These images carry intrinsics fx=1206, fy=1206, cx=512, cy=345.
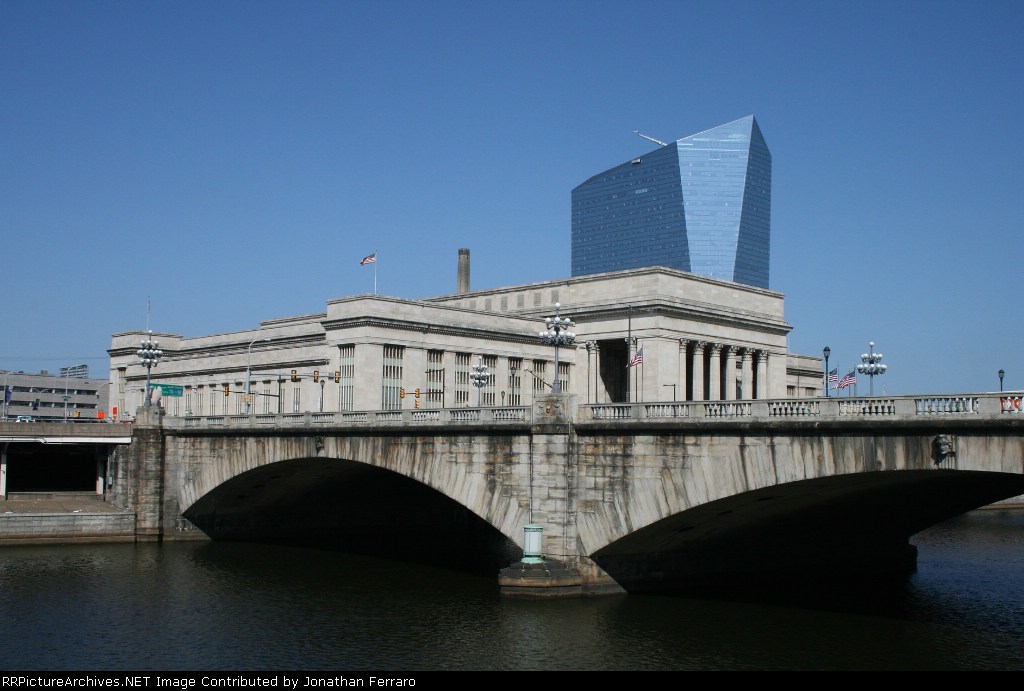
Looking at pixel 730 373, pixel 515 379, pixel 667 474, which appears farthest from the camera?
pixel 730 373

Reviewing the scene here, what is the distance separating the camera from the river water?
1533 inches

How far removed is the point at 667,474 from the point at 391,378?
212 feet

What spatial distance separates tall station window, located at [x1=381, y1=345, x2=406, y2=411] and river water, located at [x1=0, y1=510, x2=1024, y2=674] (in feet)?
A: 152

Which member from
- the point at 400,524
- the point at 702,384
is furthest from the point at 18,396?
the point at 400,524

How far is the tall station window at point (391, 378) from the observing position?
108 metres

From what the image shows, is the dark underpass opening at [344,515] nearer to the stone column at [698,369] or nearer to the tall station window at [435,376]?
the tall station window at [435,376]

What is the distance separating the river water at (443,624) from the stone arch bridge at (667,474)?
→ 256 cm

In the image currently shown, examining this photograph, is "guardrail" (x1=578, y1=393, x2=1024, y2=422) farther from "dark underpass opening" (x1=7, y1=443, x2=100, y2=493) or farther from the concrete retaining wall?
"dark underpass opening" (x1=7, y1=443, x2=100, y2=493)

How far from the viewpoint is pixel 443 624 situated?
45.2 meters

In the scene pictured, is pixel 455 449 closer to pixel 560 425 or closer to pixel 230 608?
pixel 560 425

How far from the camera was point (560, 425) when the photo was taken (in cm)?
4934

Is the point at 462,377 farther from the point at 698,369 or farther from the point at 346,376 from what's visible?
the point at 698,369

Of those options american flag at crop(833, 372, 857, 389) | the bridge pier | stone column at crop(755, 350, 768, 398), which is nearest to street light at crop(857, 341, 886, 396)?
american flag at crop(833, 372, 857, 389)

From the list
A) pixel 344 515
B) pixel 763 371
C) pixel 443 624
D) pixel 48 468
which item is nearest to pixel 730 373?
pixel 763 371
